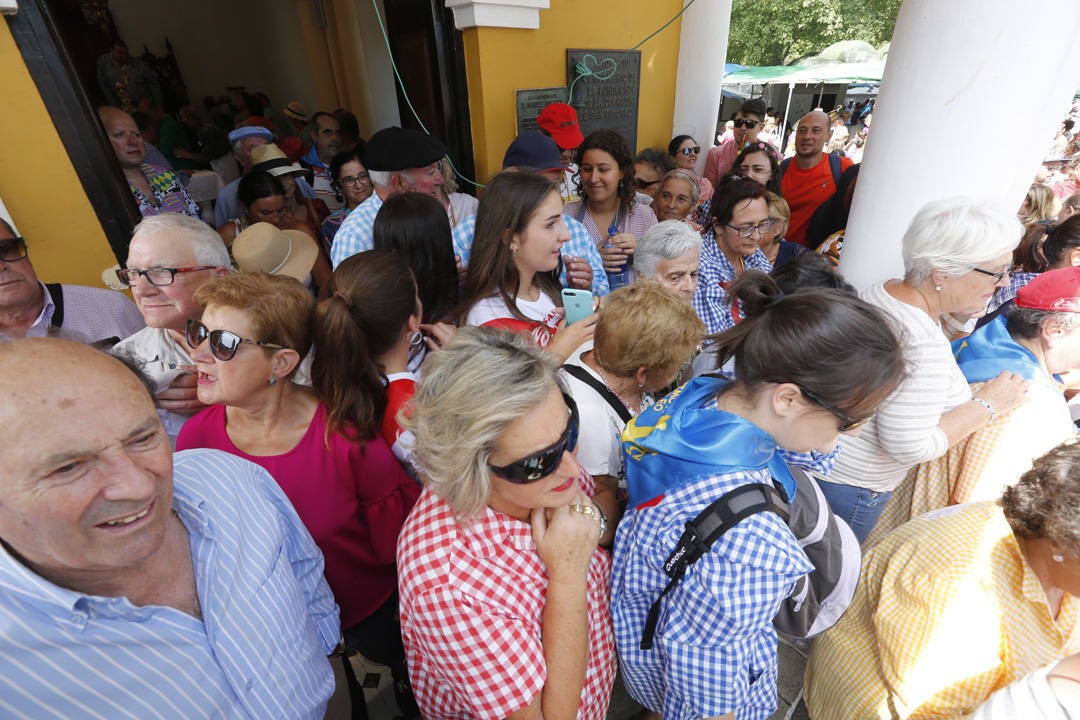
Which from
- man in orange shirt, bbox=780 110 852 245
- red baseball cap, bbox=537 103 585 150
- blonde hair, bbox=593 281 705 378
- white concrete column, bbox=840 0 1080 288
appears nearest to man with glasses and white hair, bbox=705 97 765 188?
man in orange shirt, bbox=780 110 852 245

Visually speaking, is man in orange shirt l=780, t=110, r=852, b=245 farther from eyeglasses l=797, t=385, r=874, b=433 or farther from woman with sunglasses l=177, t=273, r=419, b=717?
woman with sunglasses l=177, t=273, r=419, b=717

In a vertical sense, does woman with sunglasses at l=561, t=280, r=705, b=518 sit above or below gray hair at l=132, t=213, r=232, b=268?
below

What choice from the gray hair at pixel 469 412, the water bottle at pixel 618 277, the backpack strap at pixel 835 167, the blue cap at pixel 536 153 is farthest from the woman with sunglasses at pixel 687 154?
the gray hair at pixel 469 412

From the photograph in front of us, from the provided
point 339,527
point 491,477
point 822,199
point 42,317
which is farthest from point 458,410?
point 822,199

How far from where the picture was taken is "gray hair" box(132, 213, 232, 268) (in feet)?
6.21

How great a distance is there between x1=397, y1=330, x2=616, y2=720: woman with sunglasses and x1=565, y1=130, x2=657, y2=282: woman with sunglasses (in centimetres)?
212

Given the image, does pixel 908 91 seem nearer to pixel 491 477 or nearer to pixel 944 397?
pixel 944 397

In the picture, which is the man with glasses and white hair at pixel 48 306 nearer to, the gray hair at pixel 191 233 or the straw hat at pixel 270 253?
the gray hair at pixel 191 233

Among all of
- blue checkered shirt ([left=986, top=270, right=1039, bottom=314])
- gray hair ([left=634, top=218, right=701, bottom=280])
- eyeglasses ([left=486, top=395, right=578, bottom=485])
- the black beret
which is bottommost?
blue checkered shirt ([left=986, top=270, right=1039, bottom=314])

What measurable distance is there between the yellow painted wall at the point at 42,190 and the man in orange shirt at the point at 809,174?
5.58m

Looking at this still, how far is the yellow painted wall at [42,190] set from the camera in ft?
8.05

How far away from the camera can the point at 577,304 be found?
2285mm

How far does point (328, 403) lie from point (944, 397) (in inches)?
89.1

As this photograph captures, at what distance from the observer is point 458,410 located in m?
1.08
